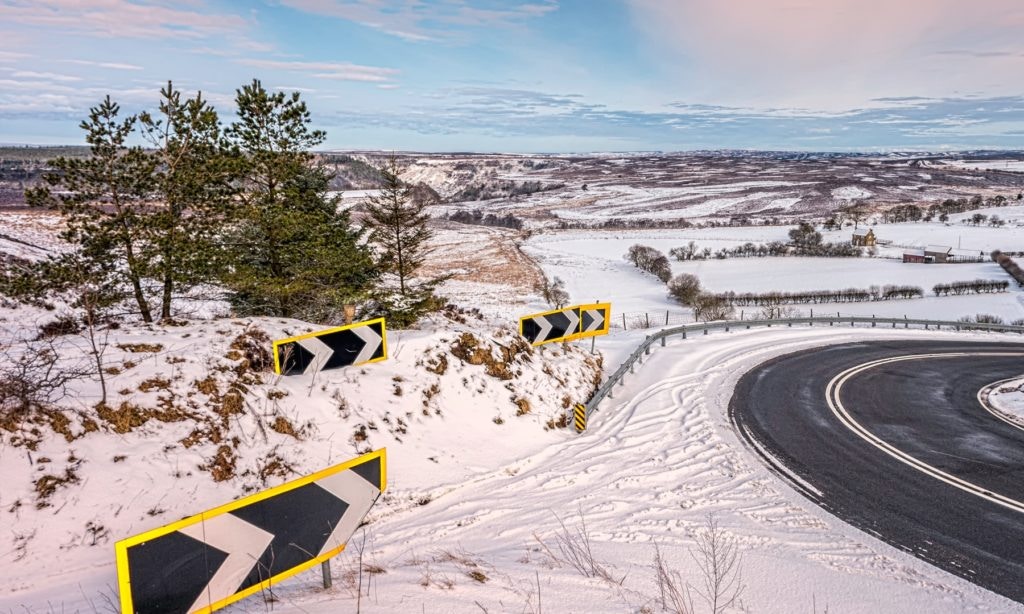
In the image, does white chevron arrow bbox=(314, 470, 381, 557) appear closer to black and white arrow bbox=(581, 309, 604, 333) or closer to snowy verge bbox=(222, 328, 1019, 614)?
snowy verge bbox=(222, 328, 1019, 614)

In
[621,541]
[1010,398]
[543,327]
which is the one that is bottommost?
[1010,398]

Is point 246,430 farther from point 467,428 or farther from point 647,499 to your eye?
point 647,499

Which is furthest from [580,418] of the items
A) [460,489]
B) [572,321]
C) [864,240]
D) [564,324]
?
[864,240]

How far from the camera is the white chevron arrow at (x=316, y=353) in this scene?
33.2 feet

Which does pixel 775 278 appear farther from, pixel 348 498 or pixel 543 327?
pixel 348 498

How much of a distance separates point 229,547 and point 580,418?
10.0m

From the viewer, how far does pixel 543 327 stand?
1484 centimetres

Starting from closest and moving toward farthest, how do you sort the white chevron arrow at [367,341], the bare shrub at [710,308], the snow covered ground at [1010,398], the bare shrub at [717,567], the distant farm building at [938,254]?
the bare shrub at [717,567] < the white chevron arrow at [367,341] < the snow covered ground at [1010,398] < the bare shrub at [710,308] < the distant farm building at [938,254]

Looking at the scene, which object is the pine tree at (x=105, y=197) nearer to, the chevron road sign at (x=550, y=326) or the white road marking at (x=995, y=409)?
the chevron road sign at (x=550, y=326)

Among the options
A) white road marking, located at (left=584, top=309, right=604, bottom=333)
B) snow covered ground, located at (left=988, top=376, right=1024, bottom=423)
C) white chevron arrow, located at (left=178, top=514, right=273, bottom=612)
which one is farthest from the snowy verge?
snow covered ground, located at (left=988, top=376, right=1024, bottom=423)

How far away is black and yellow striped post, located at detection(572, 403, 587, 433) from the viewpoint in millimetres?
13055

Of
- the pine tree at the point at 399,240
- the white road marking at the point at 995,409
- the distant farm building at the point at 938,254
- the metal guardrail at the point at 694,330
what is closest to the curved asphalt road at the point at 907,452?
the white road marking at the point at 995,409

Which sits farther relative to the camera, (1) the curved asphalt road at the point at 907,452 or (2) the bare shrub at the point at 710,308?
(2) the bare shrub at the point at 710,308

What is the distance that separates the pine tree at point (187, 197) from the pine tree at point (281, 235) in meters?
0.61
